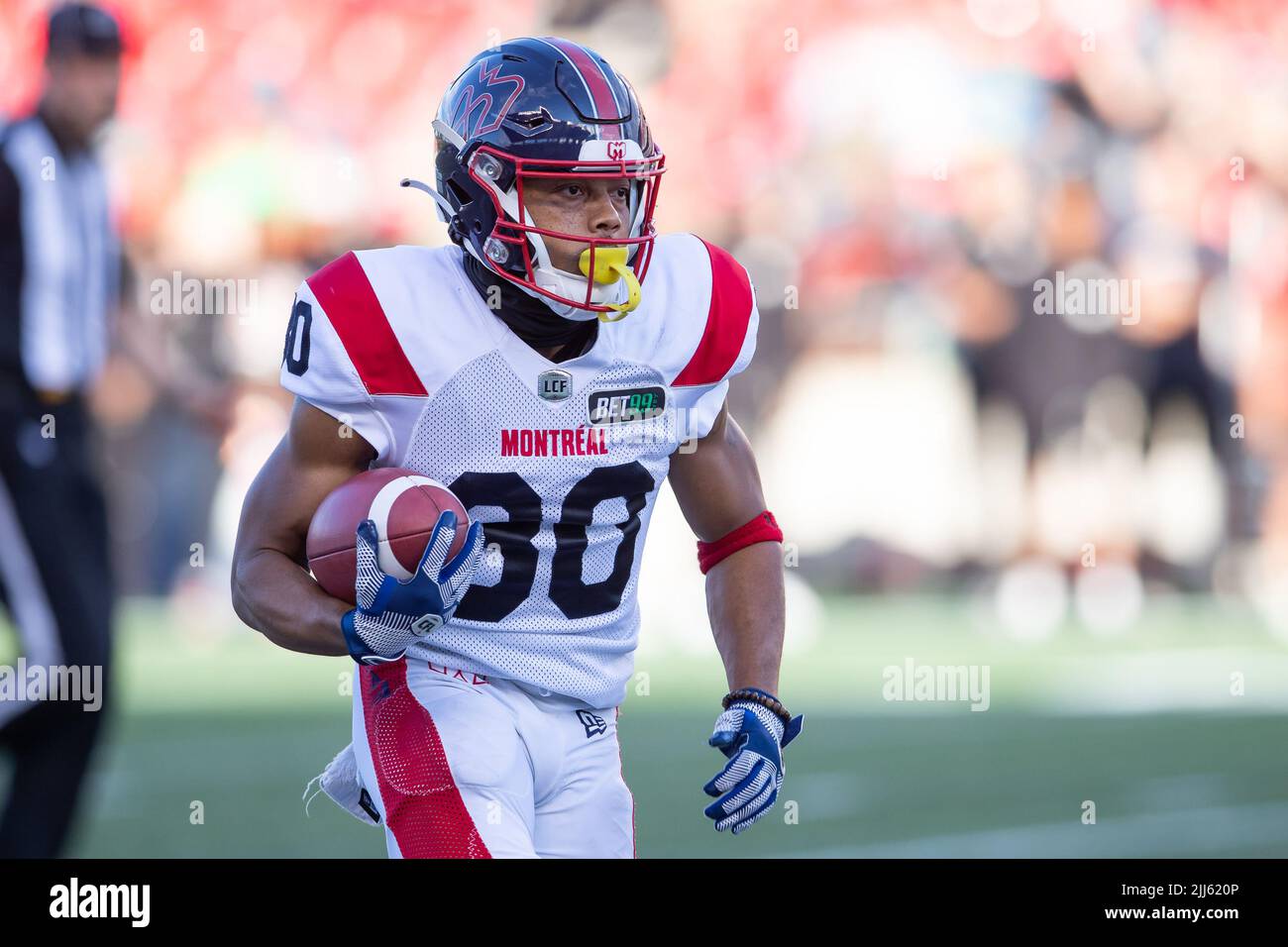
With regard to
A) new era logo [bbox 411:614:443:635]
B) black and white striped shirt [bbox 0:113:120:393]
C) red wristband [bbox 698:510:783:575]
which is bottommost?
new era logo [bbox 411:614:443:635]

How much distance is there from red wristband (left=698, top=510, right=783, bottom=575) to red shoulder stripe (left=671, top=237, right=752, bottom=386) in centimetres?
→ 29

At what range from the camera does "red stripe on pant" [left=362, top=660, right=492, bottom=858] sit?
2799 mm

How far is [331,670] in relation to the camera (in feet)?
31.6

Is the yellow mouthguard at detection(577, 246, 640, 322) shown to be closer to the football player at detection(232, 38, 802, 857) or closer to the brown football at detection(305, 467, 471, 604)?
the football player at detection(232, 38, 802, 857)

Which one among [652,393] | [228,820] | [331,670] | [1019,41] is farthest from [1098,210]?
[652,393]

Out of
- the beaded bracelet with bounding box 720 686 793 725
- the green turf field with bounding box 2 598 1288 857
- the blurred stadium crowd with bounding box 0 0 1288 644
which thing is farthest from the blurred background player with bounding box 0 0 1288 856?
the beaded bracelet with bounding box 720 686 793 725

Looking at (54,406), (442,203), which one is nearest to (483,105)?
(442,203)

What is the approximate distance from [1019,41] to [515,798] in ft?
35.1

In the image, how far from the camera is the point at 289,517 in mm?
2947

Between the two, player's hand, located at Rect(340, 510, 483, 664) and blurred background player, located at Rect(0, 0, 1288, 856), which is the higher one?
blurred background player, located at Rect(0, 0, 1288, 856)

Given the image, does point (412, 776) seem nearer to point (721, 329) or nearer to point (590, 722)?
point (590, 722)

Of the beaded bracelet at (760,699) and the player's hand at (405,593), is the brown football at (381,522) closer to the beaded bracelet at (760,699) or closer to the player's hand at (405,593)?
the player's hand at (405,593)

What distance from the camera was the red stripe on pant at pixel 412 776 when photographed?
2.80 meters
